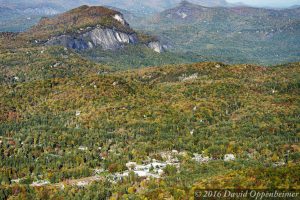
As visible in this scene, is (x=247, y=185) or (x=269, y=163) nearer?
(x=247, y=185)

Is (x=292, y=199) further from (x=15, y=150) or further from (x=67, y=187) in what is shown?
(x=15, y=150)

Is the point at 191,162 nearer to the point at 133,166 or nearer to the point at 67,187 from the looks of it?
the point at 133,166

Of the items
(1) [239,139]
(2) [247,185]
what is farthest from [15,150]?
(2) [247,185]

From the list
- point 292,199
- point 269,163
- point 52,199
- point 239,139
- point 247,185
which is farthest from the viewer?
point 239,139

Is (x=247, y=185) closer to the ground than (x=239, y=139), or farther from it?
farther from it

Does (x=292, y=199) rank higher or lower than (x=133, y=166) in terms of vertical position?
higher

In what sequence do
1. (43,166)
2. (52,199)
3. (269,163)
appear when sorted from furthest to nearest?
(43,166)
(269,163)
(52,199)

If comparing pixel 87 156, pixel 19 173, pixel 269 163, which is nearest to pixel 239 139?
pixel 269 163

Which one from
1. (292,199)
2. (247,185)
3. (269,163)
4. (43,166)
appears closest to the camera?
(292,199)

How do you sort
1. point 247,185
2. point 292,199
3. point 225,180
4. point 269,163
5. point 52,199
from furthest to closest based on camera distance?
point 269,163
point 52,199
point 225,180
point 247,185
point 292,199
